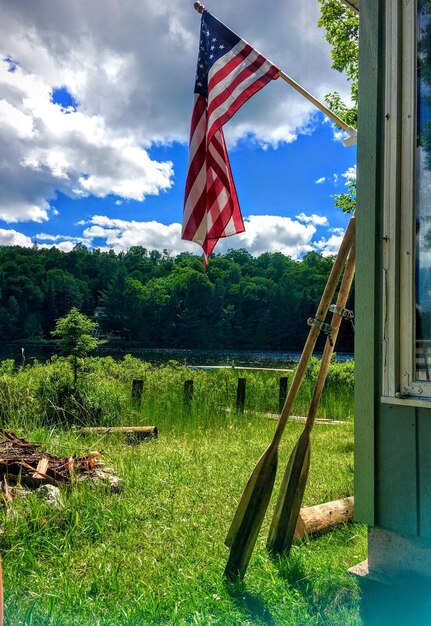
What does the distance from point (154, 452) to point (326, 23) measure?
24.6 feet

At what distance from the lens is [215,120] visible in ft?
11.3

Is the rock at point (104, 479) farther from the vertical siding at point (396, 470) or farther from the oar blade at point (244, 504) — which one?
the vertical siding at point (396, 470)

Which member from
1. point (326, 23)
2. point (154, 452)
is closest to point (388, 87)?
point (154, 452)

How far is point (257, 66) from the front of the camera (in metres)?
3.52

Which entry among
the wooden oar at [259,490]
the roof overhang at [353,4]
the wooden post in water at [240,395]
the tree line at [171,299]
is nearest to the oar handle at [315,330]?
the wooden oar at [259,490]

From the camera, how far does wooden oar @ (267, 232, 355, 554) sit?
10.5 ft

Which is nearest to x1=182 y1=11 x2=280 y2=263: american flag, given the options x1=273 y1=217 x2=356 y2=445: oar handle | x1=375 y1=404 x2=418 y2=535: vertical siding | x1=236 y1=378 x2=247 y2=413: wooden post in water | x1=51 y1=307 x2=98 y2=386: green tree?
x1=273 y1=217 x2=356 y2=445: oar handle

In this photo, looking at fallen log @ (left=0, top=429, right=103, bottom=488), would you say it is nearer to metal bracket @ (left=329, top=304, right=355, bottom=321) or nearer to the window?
metal bracket @ (left=329, top=304, right=355, bottom=321)

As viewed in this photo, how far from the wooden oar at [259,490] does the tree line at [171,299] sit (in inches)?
1859

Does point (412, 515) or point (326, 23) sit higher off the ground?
point (326, 23)

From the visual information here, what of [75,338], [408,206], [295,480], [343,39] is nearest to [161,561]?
[295,480]

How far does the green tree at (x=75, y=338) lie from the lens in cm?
822

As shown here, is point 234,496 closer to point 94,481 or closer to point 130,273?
point 94,481

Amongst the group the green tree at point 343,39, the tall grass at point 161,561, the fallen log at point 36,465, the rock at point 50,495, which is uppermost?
the green tree at point 343,39
